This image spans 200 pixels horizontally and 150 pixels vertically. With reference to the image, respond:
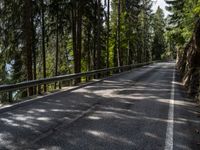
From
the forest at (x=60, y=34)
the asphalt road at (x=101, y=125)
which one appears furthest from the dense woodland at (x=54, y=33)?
the asphalt road at (x=101, y=125)

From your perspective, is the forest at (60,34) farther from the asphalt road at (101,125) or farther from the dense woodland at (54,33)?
the asphalt road at (101,125)

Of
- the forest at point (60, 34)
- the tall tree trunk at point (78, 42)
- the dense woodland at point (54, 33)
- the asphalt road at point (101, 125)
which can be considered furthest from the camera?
the tall tree trunk at point (78, 42)

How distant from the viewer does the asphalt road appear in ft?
19.3

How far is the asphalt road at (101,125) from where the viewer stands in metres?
5.89

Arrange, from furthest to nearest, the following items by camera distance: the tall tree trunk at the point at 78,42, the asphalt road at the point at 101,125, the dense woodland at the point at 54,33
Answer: the tall tree trunk at the point at 78,42 → the dense woodland at the point at 54,33 → the asphalt road at the point at 101,125

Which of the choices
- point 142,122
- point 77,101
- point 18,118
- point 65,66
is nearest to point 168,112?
point 142,122

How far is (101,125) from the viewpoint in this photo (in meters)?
7.30

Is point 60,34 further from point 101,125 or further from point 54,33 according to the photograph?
point 101,125

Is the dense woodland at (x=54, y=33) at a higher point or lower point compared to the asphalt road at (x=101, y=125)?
higher

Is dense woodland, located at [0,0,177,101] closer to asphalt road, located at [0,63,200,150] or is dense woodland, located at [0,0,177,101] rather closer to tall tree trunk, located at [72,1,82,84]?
tall tree trunk, located at [72,1,82,84]

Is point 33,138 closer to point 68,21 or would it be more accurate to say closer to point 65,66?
point 68,21

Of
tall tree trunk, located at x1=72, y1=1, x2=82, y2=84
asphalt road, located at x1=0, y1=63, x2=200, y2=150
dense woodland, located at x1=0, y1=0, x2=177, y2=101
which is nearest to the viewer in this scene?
asphalt road, located at x1=0, y1=63, x2=200, y2=150

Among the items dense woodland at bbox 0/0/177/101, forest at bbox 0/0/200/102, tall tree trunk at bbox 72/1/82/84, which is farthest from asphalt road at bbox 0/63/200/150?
tall tree trunk at bbox 72/1/82/84

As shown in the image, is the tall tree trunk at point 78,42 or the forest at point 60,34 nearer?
the forest at point 60,34
